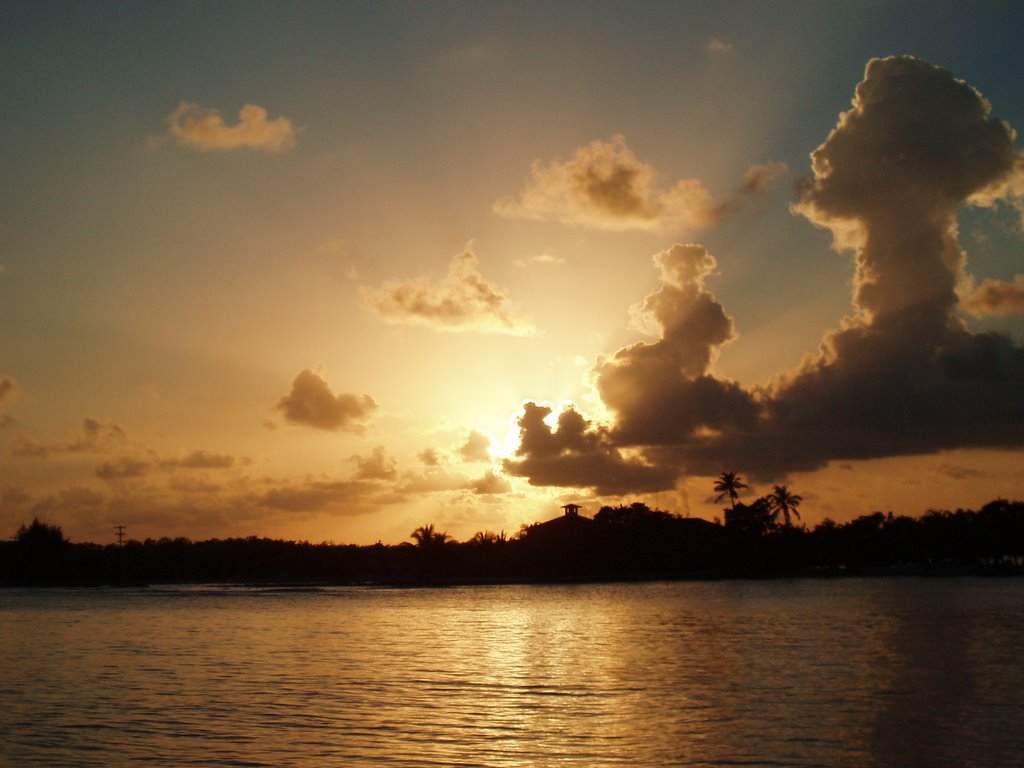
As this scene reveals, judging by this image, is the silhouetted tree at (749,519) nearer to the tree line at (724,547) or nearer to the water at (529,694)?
the tree line at (724,547)

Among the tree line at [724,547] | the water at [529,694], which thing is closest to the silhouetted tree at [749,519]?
the tree line at [724,547]

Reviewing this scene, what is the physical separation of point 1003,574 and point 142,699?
15206cm

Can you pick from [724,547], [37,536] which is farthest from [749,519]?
[37,536]

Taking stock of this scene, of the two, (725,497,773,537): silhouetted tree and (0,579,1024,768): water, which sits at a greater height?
(725,497,773,537): silhouetted tree

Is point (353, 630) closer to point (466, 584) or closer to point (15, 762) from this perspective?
point (15, 762)

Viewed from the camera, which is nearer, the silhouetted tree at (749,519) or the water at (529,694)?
the water at (529,694)

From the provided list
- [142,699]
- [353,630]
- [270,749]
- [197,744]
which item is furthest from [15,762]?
[353,630]

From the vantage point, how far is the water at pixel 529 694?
2242 centimetres

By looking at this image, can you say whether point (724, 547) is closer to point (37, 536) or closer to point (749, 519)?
point (749, 519)

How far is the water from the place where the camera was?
22.4 meters

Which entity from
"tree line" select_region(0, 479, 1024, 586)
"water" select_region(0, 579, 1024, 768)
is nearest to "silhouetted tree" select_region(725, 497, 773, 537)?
"tree line" select_region(0, 479, 1024, 586)

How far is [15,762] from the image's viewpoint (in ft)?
72.4

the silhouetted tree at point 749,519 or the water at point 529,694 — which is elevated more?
the silhouetted tree at point 749,519

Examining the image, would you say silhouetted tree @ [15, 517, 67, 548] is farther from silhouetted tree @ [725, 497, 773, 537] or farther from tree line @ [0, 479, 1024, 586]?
silhouetted tree @ [725, 497, 773, 537]
